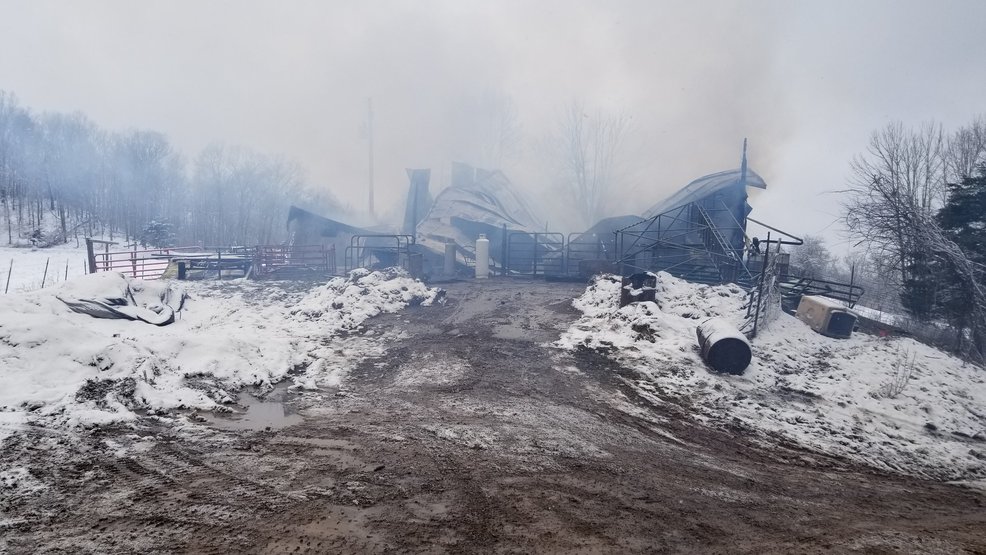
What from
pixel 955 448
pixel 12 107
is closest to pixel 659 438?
pixel 955 448

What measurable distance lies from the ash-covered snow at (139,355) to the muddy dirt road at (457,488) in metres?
0.63

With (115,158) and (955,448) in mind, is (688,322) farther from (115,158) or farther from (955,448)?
(115,158)

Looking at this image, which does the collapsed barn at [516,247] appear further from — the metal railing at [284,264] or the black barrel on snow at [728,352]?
the black barrel on snow at [728,352]

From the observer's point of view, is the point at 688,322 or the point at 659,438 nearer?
the point at 659,438

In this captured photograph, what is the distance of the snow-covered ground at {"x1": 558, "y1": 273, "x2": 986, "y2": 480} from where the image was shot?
5.02m

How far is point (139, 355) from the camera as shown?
5945 mm

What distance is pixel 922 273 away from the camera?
10.6 m

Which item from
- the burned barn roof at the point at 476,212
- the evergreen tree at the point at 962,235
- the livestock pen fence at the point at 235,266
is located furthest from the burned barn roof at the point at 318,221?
the evergreen tree at the point at 962,235

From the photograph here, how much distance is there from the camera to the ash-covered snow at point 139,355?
4.96 meters

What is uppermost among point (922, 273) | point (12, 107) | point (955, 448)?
point (12, 107)

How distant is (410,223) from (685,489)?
26.1m

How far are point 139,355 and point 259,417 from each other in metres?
2.22

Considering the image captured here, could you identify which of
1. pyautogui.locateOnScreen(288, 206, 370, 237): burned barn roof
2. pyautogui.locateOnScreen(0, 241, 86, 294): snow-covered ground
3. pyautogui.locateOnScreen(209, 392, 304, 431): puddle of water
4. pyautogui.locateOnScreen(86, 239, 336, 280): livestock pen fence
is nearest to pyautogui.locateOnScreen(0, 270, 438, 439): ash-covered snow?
pyautogui.locateOnScreen(209, 392, 304, 431): puddle of water

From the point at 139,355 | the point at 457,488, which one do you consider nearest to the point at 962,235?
the point at 457,488
